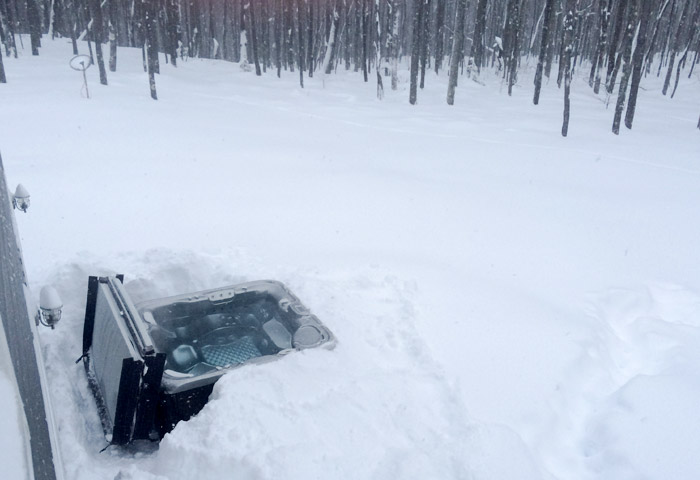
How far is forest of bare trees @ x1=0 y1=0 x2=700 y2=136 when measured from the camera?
42.2 feet

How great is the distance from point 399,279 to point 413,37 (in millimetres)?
13171

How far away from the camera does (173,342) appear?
3.36 metres

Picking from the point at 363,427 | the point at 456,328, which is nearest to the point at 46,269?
the point at 363,427

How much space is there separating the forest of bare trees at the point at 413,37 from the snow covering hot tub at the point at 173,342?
9.39m

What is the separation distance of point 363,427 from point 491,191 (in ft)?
16.3

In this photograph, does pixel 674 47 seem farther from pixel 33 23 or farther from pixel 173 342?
pixel 33 23

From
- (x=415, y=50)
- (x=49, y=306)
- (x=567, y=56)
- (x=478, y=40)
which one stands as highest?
(x=478, y=40)

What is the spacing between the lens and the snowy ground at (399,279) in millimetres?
2480

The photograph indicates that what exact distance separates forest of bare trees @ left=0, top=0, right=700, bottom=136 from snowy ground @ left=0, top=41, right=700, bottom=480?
419cm

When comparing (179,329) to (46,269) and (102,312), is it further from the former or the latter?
(46,269)

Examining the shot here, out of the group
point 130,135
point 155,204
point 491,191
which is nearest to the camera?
point 155,204

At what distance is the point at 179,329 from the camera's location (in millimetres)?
3402

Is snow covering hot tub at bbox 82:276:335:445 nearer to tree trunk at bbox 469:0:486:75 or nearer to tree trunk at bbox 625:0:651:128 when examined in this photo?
tree trunk at bbox 625:0:651:128

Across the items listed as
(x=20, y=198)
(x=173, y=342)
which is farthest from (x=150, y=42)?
(x=173, y=342)
